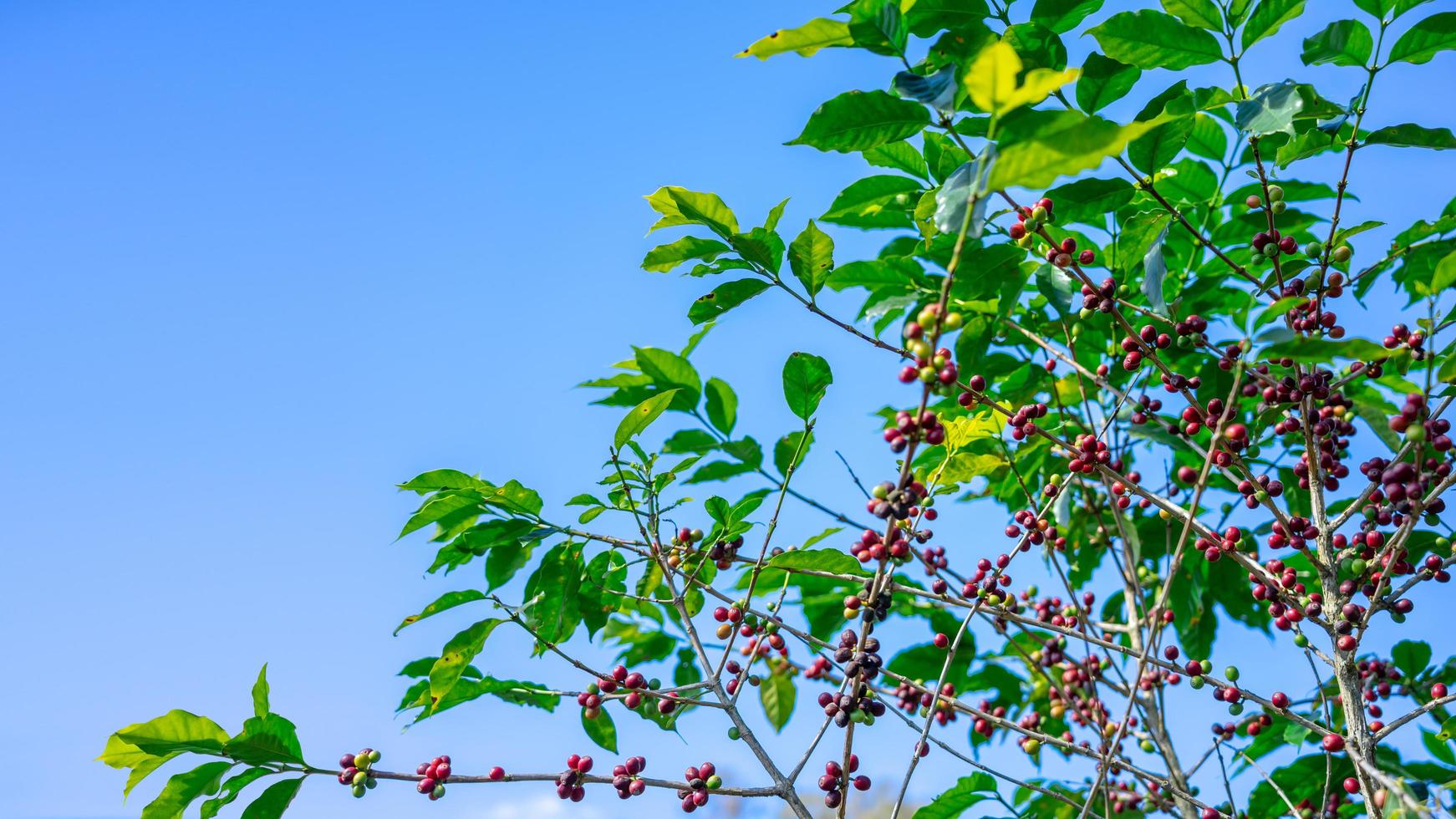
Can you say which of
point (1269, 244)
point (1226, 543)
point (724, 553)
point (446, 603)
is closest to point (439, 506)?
point (446, 603)

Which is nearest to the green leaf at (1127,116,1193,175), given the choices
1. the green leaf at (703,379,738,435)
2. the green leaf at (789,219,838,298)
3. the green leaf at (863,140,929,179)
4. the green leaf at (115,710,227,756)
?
the green leaf at (863,140,929,179)

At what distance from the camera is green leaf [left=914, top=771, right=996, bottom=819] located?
3.01 meters

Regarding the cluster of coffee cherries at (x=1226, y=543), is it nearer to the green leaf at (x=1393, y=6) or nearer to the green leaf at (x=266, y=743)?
the green leaf at (x=1393, y=6)

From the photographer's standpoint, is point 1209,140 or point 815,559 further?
point 1209,140

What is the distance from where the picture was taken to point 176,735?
A: 7.47 ft

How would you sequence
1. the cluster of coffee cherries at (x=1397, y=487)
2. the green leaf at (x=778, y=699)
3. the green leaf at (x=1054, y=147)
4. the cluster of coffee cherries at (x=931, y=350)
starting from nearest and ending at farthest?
the green leaf at (x=1054, y=147), the cluster of coffee cherries at (x=931, y=350), the cluster of coffee cherries at (x=1397, y=487), the green leaf at (x=778, y=699)

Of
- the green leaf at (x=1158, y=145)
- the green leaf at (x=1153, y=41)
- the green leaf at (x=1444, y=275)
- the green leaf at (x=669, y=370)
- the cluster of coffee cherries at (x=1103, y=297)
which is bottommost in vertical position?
the green leaf at (x=1444, y=275)

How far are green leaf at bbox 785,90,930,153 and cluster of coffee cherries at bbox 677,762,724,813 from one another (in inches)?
56.2

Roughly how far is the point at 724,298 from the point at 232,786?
65.4 inches

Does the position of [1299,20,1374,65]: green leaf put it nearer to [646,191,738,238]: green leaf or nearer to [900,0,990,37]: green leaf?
[900,0,990,37]: green leaf

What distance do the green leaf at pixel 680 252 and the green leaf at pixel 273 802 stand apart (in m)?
1.51

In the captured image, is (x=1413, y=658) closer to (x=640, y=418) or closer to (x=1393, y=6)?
(x=1393, y=6)

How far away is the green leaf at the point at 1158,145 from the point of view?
2283mm

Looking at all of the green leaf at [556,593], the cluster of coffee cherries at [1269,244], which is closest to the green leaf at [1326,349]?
the cluster of coffee cherries at [1269,244]
